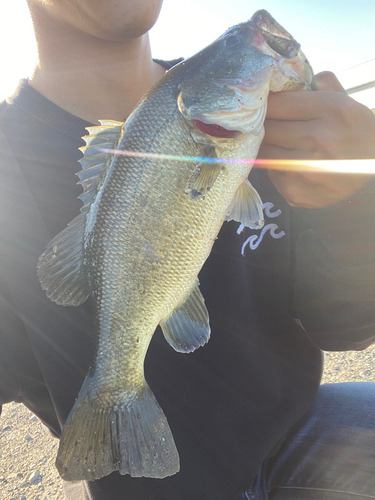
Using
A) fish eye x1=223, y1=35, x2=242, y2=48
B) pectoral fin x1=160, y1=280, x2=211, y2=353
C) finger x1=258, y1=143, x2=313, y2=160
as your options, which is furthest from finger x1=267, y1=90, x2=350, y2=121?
pectoral fin x1=160, y1=280, x2=211, y2=353

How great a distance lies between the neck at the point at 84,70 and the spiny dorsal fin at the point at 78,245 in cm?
55

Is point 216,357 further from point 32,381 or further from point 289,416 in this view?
point 32,381

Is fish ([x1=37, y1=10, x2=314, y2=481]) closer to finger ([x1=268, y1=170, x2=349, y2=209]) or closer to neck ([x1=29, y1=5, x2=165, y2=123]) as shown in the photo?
finger ([x1=268, y1=170, x2=349, y2=209])

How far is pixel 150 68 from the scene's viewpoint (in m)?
1.95

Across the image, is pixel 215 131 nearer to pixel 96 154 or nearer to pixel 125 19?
pixel 96 154

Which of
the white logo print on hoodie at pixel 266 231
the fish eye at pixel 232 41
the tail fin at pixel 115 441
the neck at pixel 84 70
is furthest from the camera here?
the white logo print on hoodie at pixel 266 231

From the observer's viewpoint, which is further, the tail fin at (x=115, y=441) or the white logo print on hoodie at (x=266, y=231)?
the white logo print on hoodie at (x=266, y=231)

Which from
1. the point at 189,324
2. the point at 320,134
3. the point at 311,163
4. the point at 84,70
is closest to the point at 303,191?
the point at 311,163

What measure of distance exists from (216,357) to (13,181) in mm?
1295

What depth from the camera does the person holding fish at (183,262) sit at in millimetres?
1162

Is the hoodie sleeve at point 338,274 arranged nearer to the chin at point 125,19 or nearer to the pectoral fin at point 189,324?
the pectoral fin at point 189,324

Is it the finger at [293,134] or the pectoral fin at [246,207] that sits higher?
the finger at [293,134]

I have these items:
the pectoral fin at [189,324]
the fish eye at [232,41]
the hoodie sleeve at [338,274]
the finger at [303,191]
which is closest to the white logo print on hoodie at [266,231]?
the hoodie sleeve at [338,274]

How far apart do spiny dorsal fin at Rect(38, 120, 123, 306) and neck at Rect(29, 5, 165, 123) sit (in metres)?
0.55
